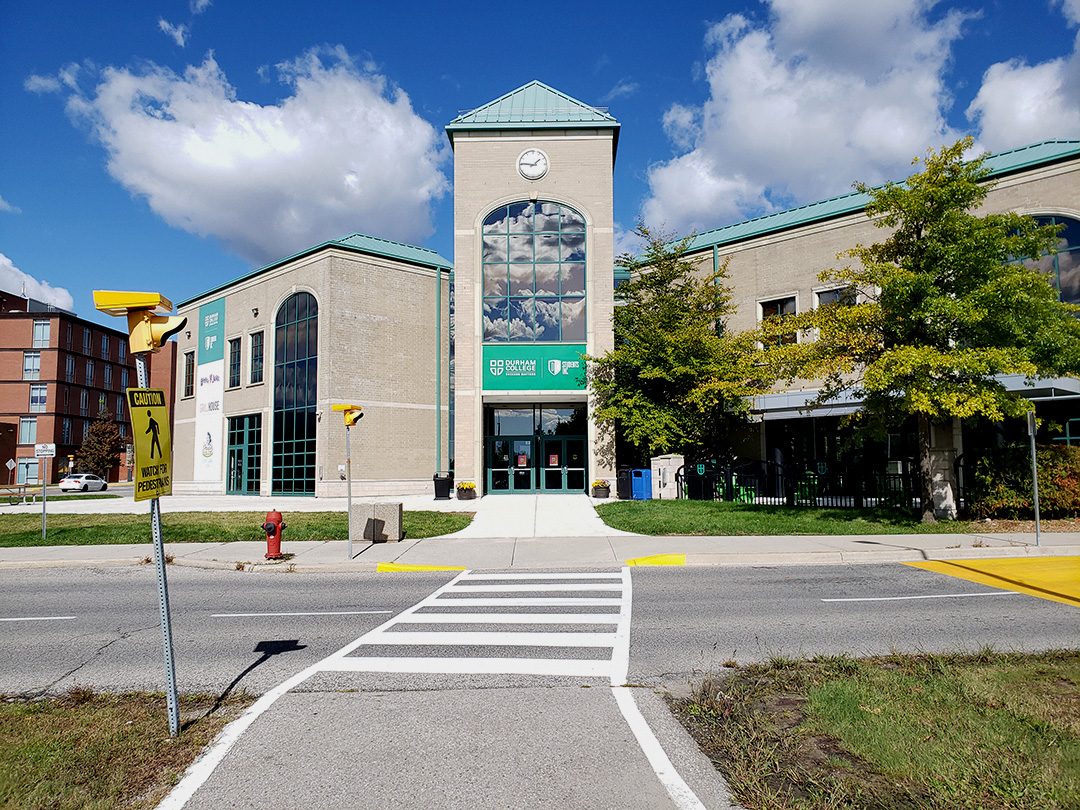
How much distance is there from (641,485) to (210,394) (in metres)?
27.1

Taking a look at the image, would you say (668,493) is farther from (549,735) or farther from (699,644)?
(549,735)

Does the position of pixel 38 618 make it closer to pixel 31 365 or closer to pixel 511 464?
pixel 511 464

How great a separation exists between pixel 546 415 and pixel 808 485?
12.1m

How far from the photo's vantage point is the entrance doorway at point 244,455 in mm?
36875

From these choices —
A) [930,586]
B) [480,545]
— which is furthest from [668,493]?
[930,586]

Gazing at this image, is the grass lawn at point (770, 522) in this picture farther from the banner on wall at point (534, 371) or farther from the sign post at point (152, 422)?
the sign post at point (152, 422)

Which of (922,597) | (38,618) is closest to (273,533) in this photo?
(38,618)

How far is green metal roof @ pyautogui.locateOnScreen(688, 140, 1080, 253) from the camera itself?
22.0 metres

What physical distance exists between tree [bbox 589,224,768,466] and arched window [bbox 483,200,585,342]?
2187mm

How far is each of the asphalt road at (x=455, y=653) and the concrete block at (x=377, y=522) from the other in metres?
3.25

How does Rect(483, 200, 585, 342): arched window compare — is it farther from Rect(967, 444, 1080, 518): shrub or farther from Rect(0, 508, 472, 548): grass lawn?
Rect(967, 444, 1080, 518): shrub

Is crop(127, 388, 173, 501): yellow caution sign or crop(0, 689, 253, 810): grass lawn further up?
crop(127, 388, 173, 501): yellow caution sign

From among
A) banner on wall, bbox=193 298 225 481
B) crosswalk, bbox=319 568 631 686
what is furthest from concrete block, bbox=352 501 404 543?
banner on wall, bbox=193 298 225 481

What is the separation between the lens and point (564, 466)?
30.3 m
